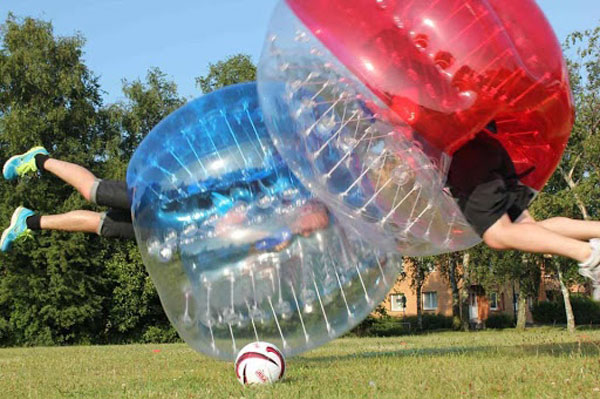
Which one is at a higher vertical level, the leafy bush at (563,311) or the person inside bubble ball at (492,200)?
the leafy bush at (563,311)

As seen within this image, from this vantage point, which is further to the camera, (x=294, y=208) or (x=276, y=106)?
(x=294, y=208)

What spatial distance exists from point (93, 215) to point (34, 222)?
3.13 feet

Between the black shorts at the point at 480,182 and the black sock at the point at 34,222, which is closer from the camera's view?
the black shorts at the point at 480,182

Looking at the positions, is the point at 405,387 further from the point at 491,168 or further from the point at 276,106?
the point at 276,106

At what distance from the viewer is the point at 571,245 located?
4809mm

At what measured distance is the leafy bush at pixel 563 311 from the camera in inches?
1708

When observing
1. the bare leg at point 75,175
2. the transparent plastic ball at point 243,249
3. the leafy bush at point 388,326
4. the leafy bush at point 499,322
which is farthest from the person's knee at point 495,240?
the leafy bush at point 499,322

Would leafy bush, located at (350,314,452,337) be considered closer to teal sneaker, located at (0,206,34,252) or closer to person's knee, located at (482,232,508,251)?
teal sneaker, located at (0,206,34,252)

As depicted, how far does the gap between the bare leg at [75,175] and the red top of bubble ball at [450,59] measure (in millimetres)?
3181

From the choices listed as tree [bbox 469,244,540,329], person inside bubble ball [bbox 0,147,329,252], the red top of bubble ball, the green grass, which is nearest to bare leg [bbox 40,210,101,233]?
person inside bubble ball [bbox 0,147,329,252]

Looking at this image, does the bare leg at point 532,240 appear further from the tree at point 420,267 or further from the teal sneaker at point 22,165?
the tree at point 420,267

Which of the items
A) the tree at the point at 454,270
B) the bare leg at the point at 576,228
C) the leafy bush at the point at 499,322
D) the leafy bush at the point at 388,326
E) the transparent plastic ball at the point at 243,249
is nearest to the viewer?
the bare leg at the point at 576,228

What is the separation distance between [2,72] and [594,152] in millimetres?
24622

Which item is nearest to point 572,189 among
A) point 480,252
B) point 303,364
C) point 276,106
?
point 480,252
